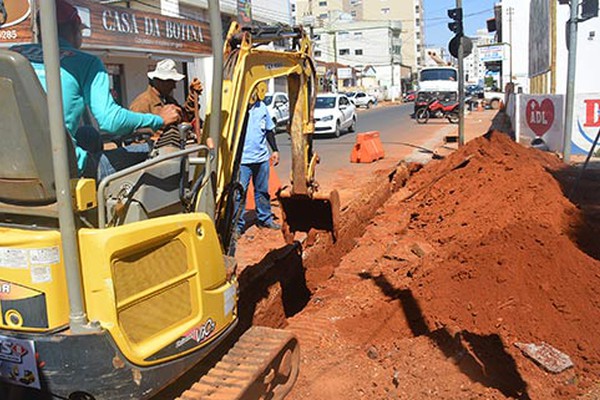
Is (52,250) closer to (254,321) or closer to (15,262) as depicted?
(15,262)

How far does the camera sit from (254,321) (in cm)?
562

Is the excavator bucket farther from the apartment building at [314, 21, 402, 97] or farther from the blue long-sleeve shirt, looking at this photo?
the apartment building at [314, 21, 402, 97]

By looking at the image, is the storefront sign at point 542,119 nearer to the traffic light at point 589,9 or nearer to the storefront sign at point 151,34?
the traffic light at point 589,9

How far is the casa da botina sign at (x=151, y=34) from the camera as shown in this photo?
19.4 meters

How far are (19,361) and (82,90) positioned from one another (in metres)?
1.35

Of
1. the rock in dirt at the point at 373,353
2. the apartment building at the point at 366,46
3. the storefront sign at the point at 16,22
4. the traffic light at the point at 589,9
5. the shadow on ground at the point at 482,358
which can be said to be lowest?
the rock in dirt at the point at 373,353

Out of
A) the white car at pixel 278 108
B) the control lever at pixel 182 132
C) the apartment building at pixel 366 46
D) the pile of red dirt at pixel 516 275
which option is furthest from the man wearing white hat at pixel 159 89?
the apartment building at pixel 366 46

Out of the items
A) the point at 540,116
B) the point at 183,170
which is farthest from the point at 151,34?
the point at 183,170

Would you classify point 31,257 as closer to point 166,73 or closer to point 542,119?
point 166,73

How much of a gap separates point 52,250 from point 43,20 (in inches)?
39.0

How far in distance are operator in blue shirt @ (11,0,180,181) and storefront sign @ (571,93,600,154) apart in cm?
1254

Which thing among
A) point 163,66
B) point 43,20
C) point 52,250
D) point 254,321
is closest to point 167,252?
point 52,250

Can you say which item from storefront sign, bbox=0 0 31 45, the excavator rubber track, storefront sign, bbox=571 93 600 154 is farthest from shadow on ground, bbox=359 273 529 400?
storefront sign, bbox=571 93 600 154

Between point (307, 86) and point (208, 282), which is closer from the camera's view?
point (208, 282)
